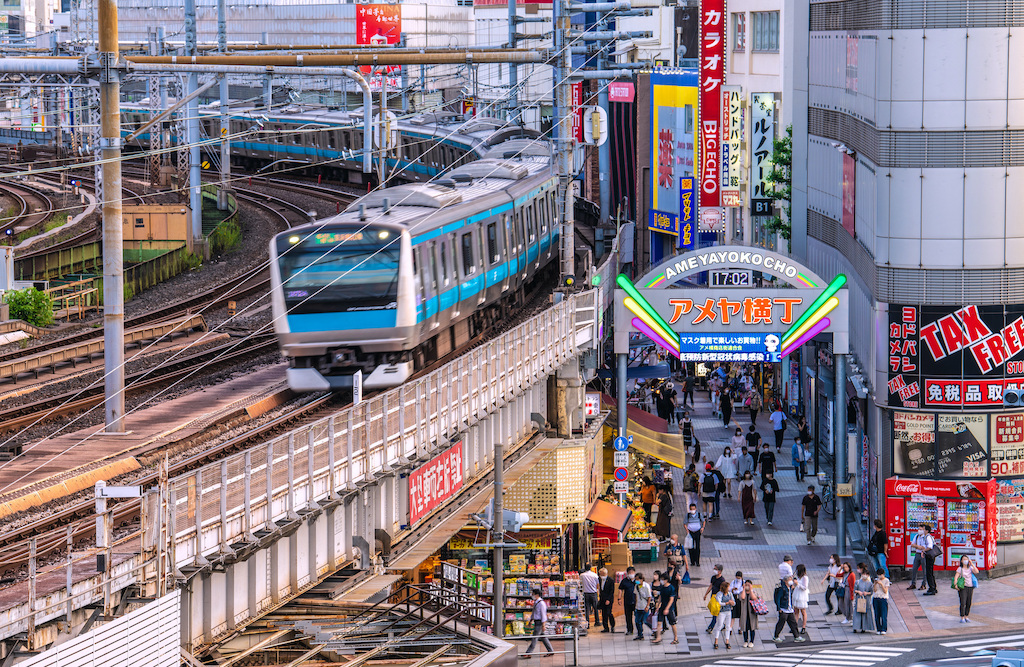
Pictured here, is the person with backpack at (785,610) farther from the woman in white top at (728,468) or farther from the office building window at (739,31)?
the office building window at (739,31)

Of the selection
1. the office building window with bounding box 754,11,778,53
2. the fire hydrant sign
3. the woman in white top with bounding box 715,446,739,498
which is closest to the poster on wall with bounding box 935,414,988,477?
the woman in white top with bounding box 715,446,739,498

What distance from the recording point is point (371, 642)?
23438 mm

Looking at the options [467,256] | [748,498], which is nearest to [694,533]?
[748,498]

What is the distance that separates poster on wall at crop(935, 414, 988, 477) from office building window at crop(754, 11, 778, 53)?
22549 mm

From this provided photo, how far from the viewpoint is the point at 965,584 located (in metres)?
29.8

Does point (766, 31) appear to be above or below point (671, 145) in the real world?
above

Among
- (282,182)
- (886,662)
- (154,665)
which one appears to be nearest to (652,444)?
(886,662)

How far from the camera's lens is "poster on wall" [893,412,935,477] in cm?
3334

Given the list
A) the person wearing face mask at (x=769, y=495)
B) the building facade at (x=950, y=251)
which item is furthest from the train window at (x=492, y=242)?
the building facade at (x=950, y=251)

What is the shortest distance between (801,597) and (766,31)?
29.0 m

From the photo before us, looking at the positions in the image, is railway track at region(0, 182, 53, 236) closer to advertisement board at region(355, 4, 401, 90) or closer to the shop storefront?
the shop storefront

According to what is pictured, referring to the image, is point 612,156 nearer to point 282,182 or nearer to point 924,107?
point 282,182

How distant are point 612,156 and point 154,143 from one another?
18997 mm

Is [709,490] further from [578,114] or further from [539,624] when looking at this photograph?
[578,114]
